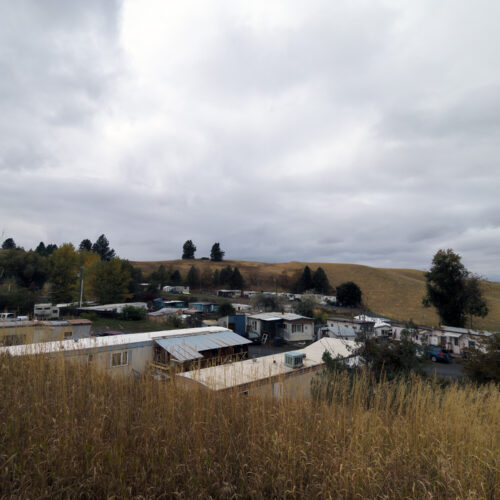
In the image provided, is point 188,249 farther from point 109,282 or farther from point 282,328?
point 282,328

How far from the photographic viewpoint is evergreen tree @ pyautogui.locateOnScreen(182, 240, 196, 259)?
91312 millimetres

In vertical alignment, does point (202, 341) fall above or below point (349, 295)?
above

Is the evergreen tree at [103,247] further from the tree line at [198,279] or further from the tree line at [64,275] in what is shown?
the tree line at [64,275]

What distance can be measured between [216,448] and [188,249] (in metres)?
91.6

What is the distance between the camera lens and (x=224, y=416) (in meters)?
2.65

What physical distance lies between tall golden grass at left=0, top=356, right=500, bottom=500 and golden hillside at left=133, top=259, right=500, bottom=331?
3293 cm

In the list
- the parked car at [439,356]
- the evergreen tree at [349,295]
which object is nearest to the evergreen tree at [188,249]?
the evergreen tree at [349,295]

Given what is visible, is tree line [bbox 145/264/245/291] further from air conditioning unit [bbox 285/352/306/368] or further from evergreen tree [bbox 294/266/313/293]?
air conditioning unit [bbox 285/352/306/368]

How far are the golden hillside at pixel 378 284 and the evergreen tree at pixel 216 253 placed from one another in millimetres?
1834

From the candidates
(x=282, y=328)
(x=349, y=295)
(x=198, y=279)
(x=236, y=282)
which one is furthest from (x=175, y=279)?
(x=282, y=328)

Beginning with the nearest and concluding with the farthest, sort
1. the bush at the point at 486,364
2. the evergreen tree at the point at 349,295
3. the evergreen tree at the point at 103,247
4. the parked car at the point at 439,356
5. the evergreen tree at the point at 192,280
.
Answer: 1. the bush at the point at 486,364
2. the parked car at the point at 439,356
3. the evergreen tree at the point at 349,295
4. the evergreen tree at the point at 192,280
5. the evergreen tree at the point at 103,247

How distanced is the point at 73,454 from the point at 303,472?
68.4 inches

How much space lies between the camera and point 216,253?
291 feet

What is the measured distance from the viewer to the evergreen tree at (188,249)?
3595 inches
